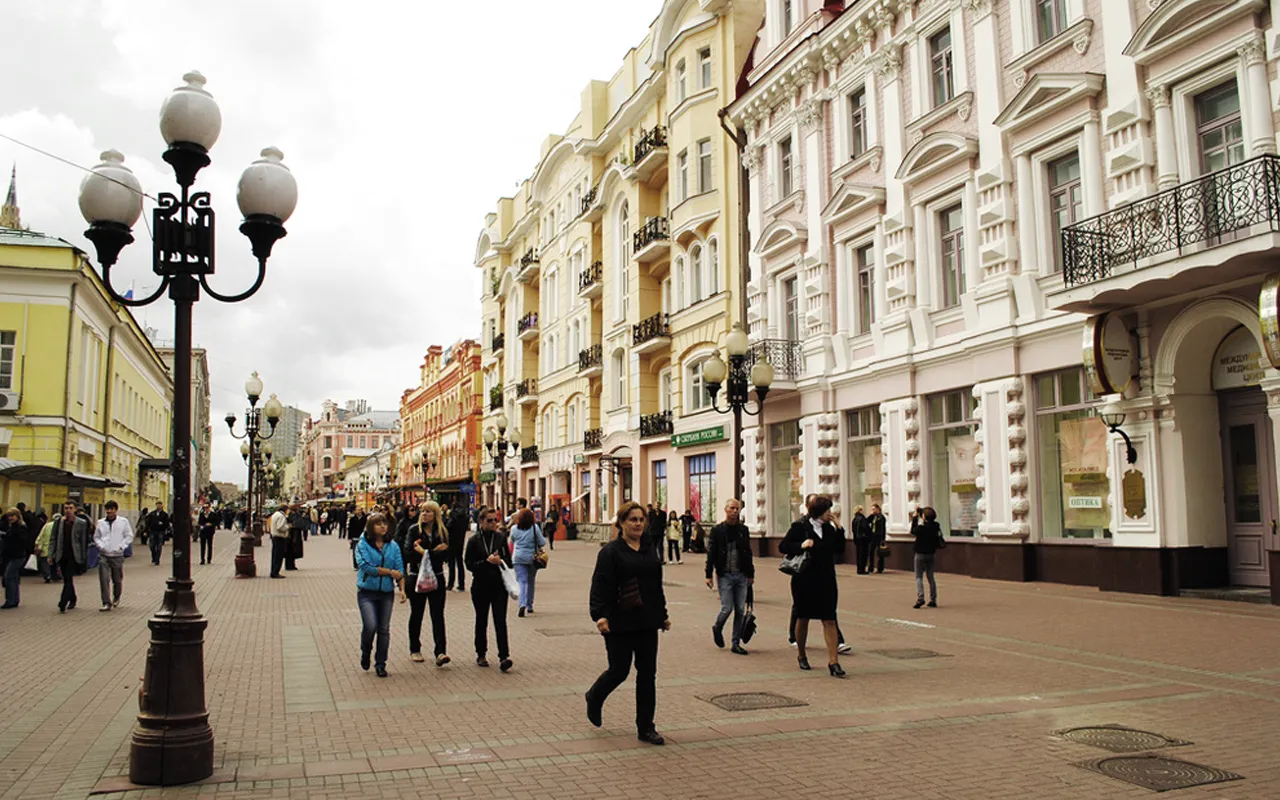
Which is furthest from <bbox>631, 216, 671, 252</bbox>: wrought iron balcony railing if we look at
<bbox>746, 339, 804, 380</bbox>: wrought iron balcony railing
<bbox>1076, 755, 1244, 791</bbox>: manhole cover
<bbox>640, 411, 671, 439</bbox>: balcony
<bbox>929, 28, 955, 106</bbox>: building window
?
<bbox>1076, 755, 1244, 791</bbox>: manhole cover

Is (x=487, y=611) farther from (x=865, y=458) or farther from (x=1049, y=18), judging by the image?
(x=865, y=458)

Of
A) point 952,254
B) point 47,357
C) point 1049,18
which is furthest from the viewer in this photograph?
point 47,357

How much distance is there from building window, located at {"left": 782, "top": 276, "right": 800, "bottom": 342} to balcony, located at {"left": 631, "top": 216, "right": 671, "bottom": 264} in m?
8.45

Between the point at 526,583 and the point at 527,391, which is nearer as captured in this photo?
the point at 526,583

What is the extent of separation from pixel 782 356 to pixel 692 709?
65.7 ft

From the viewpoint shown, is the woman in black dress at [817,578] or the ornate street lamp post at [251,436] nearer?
the woman in black dress at [817,578]

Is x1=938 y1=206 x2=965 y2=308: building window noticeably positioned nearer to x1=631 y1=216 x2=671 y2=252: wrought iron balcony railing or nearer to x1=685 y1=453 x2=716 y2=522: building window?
x1=685 y1=453 x2=716 y2=522: building window

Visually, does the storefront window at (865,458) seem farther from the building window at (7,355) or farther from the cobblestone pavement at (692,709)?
the building window at (7,355)

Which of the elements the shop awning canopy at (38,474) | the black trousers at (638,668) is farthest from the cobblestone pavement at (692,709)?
the shop awning canopy at (38,474)

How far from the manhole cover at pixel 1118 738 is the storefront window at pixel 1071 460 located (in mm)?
11351

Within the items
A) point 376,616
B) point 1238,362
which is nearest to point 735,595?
point 376,616

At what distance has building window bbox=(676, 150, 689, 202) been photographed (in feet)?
113

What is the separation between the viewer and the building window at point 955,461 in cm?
2136

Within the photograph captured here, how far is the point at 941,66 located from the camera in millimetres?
22547
